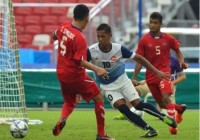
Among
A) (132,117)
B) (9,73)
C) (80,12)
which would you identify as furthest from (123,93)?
(9,73)

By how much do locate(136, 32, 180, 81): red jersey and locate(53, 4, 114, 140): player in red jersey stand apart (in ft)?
7.50

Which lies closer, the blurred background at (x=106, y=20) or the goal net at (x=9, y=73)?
the goal net at (x=9, y=73)

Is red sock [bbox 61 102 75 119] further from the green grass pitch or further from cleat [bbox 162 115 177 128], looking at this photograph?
cleat [bbox 162 115 177 128]

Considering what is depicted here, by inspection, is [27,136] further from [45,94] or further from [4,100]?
[45,94]

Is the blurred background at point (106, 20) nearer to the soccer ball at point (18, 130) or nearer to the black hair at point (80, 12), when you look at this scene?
the soccer ball at point (18, 130)

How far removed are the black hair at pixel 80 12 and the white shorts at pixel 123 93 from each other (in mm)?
1415

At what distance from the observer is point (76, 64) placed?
1188 cm

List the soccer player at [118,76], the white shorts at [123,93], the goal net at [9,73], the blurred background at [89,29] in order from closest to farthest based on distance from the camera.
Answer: the soccer player at [118,76], the white shorts at [123,93], the goal net at [9,73], the blurred background at [89,29]

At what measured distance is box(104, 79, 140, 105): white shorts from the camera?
40.8 ft

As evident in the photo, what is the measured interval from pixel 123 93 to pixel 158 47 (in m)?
1.79

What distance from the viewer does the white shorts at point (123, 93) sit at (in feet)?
40.8

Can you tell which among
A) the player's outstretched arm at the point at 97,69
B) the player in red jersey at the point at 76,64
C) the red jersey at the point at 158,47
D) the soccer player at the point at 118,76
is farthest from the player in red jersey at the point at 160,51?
the player's outstretched arm at the point at 97,69

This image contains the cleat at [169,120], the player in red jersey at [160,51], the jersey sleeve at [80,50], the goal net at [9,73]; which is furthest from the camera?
the goal net at [9,73]

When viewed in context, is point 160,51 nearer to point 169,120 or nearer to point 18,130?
point 169,120
